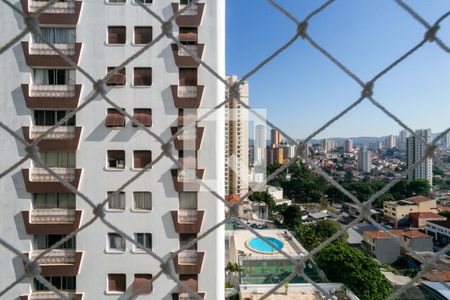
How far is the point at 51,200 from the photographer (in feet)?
8.59

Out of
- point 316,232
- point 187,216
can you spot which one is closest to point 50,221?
point 187,216

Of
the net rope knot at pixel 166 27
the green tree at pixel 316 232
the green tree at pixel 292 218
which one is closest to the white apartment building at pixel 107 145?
the net rope knot at pixel 166 27

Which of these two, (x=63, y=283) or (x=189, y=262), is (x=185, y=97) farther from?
(x=63, y=283)

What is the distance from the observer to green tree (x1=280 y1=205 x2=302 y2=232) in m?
12.2

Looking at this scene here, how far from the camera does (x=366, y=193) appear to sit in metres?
15.0

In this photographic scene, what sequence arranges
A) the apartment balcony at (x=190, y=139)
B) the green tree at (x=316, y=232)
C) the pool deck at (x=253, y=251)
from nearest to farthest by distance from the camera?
the apartment balcony at (x=190, y=139) → the pool deck at (x=253, y=251) → the green tree at (x=316, y=232)

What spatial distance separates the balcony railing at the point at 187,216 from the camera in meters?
2.61

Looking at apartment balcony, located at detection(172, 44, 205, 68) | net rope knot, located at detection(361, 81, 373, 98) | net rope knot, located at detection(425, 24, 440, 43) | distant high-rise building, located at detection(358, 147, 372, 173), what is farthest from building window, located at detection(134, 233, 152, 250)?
distant high-rise building, located at detection(358, 147, 372, 173)

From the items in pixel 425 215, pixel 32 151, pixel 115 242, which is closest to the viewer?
pixel 32 151

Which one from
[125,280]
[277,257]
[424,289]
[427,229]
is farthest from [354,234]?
[125,280]

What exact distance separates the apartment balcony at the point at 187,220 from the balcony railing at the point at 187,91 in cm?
106

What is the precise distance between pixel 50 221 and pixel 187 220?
1242 millimetres

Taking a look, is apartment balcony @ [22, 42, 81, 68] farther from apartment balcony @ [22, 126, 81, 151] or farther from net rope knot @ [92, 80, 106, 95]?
net rope knot @ [92, 80, 106, 95]

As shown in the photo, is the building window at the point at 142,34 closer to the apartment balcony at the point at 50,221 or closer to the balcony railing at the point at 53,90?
the balcony railing at the point at 53,90
